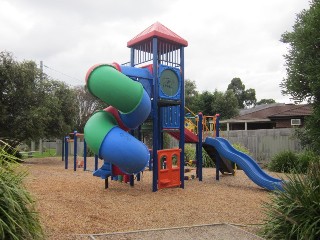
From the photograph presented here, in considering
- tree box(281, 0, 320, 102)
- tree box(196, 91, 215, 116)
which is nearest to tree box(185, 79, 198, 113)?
tree box(196, 91, 215, 116)

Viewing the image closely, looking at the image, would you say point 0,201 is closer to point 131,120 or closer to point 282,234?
point 282,234

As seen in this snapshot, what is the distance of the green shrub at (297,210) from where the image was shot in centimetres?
444

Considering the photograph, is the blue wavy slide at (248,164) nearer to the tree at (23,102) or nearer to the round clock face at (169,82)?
the round clock face at (169,82)

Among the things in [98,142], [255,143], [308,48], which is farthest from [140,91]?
[255,143]

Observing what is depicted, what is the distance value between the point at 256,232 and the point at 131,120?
159 inches

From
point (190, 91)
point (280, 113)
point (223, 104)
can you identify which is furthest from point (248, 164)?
point (190, 91)

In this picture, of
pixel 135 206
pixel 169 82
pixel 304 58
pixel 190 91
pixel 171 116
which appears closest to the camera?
pixel 135 206

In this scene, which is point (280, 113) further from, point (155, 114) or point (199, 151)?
point (155, 114)

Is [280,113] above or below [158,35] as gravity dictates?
below

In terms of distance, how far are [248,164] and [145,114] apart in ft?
12.7

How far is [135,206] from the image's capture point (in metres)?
6.95

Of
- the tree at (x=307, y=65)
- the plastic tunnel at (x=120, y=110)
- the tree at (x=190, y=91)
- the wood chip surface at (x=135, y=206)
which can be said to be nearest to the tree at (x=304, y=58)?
the tree at (x=307, y=65)

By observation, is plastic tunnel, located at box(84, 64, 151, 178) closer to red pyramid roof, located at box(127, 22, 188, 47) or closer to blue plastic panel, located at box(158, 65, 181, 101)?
blue plastic panel, located at box(158, 65, 181, 101)

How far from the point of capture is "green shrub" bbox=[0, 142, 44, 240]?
3543mm
